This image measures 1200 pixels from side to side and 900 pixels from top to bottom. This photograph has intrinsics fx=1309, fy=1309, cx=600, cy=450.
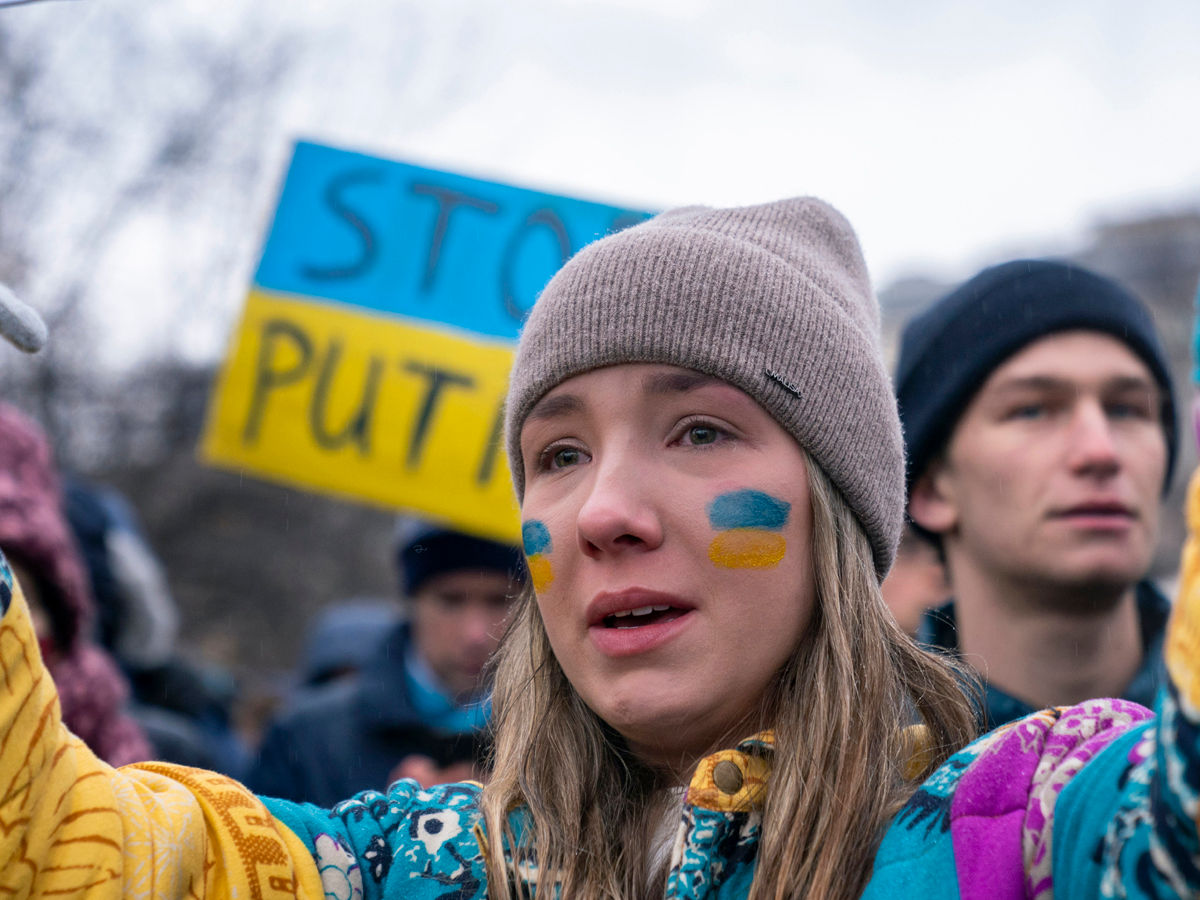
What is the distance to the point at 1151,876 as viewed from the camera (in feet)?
4.00

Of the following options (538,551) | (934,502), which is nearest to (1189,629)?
(538,551)

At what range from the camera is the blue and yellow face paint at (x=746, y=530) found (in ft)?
6.04

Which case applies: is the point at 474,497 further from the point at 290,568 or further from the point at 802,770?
the point at 290,568

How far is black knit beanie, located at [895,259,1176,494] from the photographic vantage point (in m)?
2.97

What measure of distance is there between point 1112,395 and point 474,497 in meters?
2.05

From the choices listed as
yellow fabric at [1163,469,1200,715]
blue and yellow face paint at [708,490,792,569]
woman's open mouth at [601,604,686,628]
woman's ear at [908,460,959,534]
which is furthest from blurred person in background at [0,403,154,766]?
yellow fabric at [1163,469,1200,715]

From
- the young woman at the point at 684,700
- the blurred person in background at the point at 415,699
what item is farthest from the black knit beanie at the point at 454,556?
the young woman at the point at 684,700

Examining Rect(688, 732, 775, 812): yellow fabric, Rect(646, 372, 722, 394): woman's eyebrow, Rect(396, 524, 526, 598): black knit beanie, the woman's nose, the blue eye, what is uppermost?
Rect(646, 372, 722, 394): woman's eyebrow

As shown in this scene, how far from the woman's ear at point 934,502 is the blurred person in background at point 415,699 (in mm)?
1425

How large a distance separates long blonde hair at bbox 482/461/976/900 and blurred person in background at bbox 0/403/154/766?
1.60 meters

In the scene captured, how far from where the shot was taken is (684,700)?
180 centimetres

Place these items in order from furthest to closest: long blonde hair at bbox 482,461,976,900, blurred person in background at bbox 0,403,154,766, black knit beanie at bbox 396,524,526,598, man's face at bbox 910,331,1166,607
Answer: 1. black knit beanie at bbox 396,524,526,598
2. blurred person in background at bbox 0,403,154,766
3. man's face at bbox 910,331,1166,607
4. long blonde hair at bbox 482,461,976,900

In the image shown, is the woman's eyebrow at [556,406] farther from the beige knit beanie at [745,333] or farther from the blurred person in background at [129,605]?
the blurred person in background at [129,605]

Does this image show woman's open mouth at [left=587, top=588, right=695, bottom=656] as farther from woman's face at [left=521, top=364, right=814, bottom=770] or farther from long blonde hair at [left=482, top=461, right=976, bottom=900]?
long blonde hair at [left=482, top=461, right=976, bottom=900]
